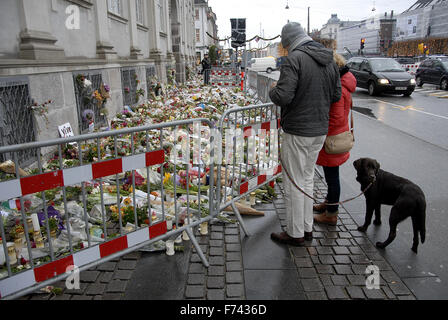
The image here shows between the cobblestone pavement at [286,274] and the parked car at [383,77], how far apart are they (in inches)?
604

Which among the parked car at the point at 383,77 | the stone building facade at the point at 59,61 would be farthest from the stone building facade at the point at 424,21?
the stone building facade at the point at 59,61

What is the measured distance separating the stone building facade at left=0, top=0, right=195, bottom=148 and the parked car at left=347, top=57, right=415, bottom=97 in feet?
39.1

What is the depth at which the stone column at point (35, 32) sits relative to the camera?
18.1 feet

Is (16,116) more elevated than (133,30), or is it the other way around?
(133,30)

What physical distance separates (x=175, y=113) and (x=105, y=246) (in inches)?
306

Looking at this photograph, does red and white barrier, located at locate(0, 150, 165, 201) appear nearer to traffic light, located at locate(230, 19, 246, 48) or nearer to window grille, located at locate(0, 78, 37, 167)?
window grille, located at locate(0, 78, 37, 167)

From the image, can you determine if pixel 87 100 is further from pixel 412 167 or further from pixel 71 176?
pixel 412 167

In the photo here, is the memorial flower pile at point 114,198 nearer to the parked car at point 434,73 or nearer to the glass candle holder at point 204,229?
the glass candle holder at point 204,229

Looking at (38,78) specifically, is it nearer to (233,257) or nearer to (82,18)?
(82,18)

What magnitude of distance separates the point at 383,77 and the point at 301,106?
16264 mm

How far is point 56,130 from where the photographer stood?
6.36 metres

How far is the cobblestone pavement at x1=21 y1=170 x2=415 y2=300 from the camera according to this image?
9.95 ft

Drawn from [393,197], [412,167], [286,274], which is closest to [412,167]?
[412,167]

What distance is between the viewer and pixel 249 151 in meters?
4.65
